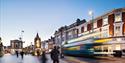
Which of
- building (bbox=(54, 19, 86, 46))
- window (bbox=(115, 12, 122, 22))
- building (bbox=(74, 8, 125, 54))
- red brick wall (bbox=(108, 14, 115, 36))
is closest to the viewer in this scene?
building (bbox=(74, 8, 125, 54))

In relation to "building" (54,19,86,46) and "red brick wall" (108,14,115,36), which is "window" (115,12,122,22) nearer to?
"red brick wall" (108,14,115,36)

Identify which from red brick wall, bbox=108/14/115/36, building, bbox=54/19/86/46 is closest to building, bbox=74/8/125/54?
red brick wall, bbox=108/14/115/36

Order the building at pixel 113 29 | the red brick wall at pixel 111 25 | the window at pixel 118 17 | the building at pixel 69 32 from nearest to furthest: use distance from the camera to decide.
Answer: the building at pixel 113 29, the window at pixel 118 17, the red brick wall at pixel 111 25, the building at pixel 69 32

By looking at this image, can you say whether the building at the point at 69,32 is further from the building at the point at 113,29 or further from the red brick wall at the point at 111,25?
the red brick wall at the point at 111,25

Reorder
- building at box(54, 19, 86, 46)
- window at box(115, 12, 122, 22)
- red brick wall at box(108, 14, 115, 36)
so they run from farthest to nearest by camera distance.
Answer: building at box(54, 19, 86, 46)
red brick wall at box(108, 14, 115, 36)
window at box(115, 12, 122, 22)

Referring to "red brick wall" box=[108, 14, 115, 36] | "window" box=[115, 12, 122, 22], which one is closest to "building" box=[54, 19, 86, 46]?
"red brick wall" box=[108, 14, 115, 36]

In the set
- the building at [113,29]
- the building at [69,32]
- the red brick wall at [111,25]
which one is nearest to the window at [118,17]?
Answer: the building at [113,29]

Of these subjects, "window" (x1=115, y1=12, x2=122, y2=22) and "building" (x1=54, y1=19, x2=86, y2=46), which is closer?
"window" (x1=115, y1=12, x2=122, y2=22)

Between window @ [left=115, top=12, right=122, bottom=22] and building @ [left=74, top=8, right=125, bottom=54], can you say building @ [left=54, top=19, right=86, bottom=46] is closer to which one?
building @ [left=74, top=8, right=125, bottom=54]

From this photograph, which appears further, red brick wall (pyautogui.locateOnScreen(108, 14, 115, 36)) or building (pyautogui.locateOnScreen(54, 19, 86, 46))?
building (pyautogui.locateOnScreen(54, 19, 86, 46))

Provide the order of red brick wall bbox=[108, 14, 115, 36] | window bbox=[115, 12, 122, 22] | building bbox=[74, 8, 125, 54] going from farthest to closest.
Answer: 1. red brick wall bbox=[108, 14, 115, 36]
2. window bbox=[115, 12, 122, 22]
3. building bbox=[74, 8, 125, 54]

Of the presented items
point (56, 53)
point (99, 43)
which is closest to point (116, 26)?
point (99, 43)

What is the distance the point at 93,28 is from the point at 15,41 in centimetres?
11074

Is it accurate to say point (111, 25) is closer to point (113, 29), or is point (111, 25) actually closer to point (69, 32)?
point (113, 29)
